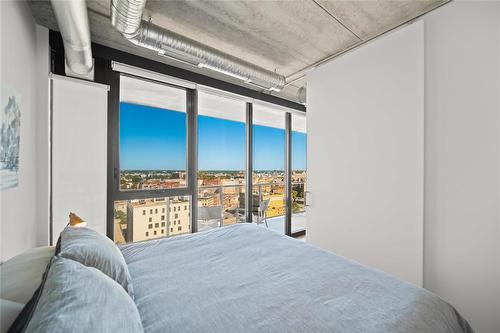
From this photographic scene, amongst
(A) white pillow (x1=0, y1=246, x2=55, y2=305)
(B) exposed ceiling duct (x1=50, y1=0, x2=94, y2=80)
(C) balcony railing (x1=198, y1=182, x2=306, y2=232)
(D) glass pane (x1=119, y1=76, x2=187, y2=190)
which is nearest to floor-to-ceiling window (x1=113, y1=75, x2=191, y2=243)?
(D) glass pane (x1=119, y1=76, x2=187, y2=190)

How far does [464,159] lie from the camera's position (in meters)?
1.74

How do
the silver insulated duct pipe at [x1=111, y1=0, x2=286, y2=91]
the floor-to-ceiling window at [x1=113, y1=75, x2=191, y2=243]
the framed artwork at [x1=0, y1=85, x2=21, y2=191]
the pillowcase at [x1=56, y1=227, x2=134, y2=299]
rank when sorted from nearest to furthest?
the pillowcase at [x1=56, y1=227, x2=134, y2=299]
the framed artwork at [x1=0, y1=85, x2=21, y2=191]
the silver insulated duct pipe at [x1=111, y1=0, x2=286, y2=91]
the floor-to-ceiling window at [x1=113, y1=75, x2=191, y2=243]

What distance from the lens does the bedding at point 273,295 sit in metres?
0.94

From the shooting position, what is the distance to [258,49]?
2619 mm

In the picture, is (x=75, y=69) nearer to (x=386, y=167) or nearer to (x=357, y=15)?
(x=357, y=15)

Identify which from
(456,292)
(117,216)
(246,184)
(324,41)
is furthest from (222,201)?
(456,292)

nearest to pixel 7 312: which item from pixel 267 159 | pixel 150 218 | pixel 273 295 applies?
pixel 273 295

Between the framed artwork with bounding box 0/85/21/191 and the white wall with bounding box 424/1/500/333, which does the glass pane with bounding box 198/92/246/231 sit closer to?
the framed artwork with bounding box 0/85/21/191

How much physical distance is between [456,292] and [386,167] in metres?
1.12

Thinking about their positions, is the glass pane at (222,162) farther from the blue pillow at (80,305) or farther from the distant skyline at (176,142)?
the blue pillow at (80,305)

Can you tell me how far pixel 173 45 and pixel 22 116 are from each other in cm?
135

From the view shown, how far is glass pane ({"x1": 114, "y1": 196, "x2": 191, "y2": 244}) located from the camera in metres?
2.81

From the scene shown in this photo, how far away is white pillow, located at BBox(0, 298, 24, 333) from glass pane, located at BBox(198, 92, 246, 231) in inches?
110

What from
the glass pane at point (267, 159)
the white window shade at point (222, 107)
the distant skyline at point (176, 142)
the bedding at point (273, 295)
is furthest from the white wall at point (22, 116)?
the glass pane at point (267, 159)
